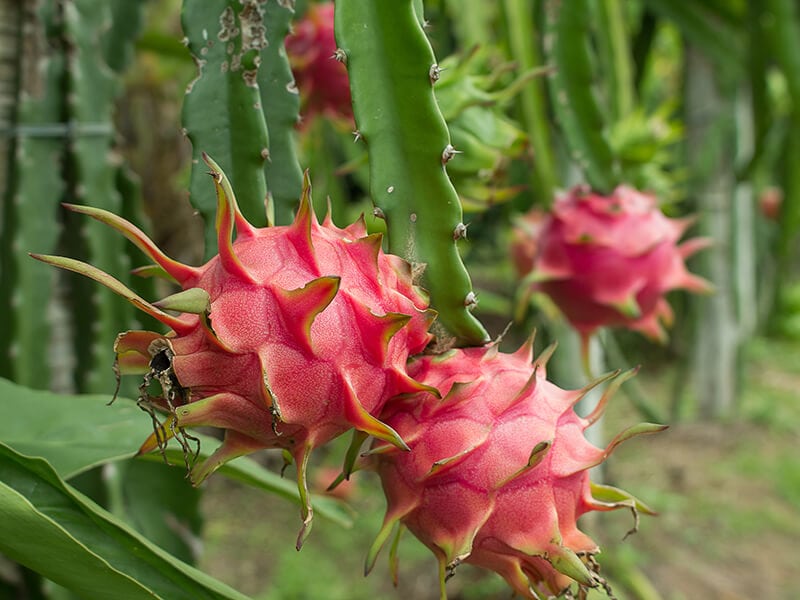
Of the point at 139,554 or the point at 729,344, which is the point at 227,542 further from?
the point at 139,554

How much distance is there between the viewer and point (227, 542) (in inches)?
107

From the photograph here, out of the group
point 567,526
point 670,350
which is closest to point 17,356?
point 567,526

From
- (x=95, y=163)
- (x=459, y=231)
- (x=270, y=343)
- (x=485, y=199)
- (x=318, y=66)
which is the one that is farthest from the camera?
(x=318, y=66)

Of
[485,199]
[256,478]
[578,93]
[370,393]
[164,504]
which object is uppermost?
[578,93]

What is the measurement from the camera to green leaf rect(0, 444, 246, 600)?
20.7 inches

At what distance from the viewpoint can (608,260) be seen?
1116mm

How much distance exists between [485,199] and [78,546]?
61 centimetres

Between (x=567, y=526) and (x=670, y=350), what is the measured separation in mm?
3922

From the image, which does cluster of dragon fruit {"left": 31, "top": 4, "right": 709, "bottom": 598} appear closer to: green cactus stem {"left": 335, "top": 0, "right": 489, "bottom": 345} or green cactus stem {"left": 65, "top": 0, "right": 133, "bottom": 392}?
green cactus stem {"left": 335, "top": 0, "right": 489, "bottom": 345}

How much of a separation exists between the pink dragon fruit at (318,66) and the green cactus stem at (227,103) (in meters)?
0.60

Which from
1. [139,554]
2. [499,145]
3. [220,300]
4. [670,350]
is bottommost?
[670,350]

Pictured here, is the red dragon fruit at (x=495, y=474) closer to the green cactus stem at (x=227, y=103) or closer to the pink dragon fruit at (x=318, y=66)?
the green cactus stem at (x=227, y=103)

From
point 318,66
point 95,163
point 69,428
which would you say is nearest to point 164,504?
point 69,428

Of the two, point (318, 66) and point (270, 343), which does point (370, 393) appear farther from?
point (318, 66)
